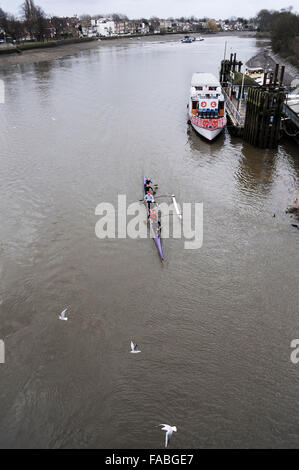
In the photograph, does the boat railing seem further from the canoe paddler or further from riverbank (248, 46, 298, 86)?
riverbank (248, 46, 298, 86)

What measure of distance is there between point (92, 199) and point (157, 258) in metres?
7.41

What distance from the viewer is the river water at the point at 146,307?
32.4 ft

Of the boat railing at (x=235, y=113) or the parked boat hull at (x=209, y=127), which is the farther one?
the boat railing at (x=235, y=113)

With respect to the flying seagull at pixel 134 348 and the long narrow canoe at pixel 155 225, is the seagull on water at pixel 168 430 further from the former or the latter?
the long narrow canoe at pixel 155 225

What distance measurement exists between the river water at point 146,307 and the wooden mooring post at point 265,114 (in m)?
1.67

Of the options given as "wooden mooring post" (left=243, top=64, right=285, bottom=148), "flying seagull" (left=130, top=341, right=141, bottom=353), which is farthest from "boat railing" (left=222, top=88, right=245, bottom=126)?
"flying seagull" (left=130, top=341, right=141, bottom=353)

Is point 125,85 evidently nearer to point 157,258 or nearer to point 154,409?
point 157,258

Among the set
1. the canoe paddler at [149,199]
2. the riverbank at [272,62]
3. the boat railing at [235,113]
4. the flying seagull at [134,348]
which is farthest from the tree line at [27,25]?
the flying seagull at [134,348]

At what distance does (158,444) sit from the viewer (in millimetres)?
9305

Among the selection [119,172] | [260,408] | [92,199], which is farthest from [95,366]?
[119,172]

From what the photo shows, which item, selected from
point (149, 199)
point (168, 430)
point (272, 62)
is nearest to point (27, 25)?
point (272, 62)

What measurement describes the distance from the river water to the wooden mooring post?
1.67 meters

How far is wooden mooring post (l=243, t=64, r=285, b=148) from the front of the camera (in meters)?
27.5

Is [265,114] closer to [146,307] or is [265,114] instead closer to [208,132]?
[208,132]
